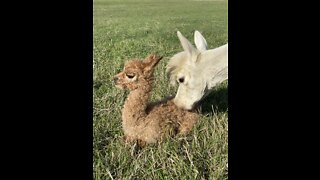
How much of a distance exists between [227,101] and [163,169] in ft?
0.93

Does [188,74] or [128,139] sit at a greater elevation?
[188,74]

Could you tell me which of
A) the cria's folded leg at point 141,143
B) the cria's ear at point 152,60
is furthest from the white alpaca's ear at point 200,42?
the cria's folded leg at point 141,143

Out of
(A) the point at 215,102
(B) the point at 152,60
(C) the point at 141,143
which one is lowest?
(C) the point at 141,143

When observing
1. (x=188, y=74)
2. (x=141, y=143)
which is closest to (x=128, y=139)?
(x=141, y=143)

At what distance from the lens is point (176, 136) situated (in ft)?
5.30

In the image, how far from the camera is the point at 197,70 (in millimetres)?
1575

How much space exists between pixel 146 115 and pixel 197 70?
0.21 metres

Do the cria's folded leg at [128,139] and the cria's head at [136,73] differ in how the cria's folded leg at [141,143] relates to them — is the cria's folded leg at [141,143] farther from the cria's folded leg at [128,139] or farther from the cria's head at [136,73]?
the cria's head at [136,73]

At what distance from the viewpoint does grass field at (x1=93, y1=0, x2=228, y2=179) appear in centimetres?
153

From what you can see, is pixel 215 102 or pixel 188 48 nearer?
pixel 188 48

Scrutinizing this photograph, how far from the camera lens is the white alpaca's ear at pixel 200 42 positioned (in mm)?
1587

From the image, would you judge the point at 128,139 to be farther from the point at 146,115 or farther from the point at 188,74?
the point at 188,74
